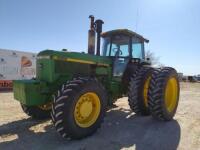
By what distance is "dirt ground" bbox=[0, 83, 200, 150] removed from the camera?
16.6ft

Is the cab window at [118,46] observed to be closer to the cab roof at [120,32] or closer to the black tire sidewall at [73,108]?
the cab roof at [120,32]

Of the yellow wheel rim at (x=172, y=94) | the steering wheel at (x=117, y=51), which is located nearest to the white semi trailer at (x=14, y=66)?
the steering wheel at (x=117, y=51)

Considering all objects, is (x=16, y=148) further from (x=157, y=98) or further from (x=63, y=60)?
(x=157, y=98)

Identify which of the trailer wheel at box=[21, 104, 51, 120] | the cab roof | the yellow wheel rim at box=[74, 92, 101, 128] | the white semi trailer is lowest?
the trailer wheel at box=[21, 104, 51, 120]

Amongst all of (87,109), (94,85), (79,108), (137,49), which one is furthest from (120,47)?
(79,108)

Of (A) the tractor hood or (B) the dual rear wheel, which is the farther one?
(B) the dual rear wheel

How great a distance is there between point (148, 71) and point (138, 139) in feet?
8.71

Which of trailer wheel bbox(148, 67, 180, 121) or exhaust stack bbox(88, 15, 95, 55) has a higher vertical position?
exhaust stack bbox(88, 15, 95, 55)

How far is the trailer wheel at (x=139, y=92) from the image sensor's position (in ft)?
23.5

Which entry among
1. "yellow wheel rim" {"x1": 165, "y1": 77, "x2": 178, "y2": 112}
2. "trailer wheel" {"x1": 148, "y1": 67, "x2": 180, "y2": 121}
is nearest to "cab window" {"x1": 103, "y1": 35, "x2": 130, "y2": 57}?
"trailer wheel" {"x1": 148, "y1": 67, "x2": 180, "y2": 121}

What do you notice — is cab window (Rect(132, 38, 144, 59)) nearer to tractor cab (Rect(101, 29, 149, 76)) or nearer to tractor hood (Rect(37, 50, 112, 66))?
tractor cab (Rect(101, 29, 149, 76))

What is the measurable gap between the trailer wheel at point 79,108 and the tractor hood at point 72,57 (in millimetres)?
997

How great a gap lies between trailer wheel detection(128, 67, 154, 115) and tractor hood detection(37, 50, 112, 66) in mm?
1050

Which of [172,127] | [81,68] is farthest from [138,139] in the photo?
[81,68]
